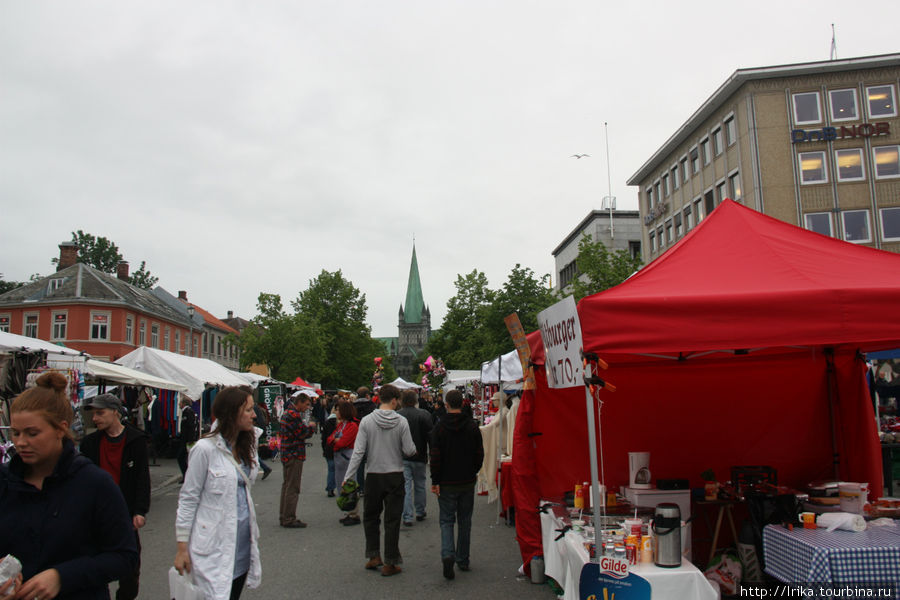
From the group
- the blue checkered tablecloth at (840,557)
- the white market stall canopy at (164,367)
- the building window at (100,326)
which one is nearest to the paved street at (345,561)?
the blue checkered tablecloth at (840,557)

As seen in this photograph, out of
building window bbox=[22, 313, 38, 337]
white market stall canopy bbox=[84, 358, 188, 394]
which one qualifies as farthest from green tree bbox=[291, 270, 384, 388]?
white market stall canopy bbox=[84, 358, 188, 394]

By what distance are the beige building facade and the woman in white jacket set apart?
38694 millimetres

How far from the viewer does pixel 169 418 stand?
1748 centimetres

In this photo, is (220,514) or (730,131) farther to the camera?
(730,131)

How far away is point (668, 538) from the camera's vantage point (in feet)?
15.6

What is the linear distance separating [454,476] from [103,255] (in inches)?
2785

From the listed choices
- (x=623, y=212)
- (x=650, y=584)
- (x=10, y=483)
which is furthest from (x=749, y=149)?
(x=10, y=483)

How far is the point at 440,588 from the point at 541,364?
2486 millimetres

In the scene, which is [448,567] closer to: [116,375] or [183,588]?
[183,588]

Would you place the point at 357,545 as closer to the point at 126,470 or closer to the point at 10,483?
the point at 126,470

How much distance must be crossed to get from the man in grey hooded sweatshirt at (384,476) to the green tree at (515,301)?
1378 inches

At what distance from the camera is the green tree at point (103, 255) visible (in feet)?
220

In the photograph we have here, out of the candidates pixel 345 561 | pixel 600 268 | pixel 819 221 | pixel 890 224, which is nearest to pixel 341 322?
pixel 600 268

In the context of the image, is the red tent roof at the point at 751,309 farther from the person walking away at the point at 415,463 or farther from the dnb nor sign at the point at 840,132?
the dnb nor sign at the point at 840,132
